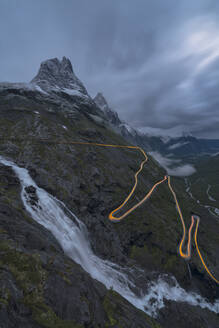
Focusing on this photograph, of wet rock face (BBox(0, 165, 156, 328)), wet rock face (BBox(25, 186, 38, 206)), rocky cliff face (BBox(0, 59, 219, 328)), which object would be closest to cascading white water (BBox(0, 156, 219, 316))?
wet rock face (BBox(25, 186, 38, 206))

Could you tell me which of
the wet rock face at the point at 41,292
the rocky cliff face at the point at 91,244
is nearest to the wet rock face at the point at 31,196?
the rocky cliff face at the point at 91,244

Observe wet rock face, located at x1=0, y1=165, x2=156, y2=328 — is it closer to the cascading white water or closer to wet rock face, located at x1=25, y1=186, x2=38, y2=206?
the cascading white water

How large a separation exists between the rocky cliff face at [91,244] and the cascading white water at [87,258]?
2.86ft

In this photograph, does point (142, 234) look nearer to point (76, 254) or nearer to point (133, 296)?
point (133, 296)

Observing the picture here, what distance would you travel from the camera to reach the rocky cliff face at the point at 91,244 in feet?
37.4

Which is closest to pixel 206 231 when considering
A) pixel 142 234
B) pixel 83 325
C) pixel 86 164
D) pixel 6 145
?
pixel 142 234

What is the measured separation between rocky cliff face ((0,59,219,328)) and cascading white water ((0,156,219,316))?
0.87 meters

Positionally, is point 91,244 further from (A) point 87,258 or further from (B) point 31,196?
(B) point 31,196

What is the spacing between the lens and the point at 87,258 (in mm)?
28297

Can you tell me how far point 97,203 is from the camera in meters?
46.1

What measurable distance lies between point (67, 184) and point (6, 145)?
87.0 feet

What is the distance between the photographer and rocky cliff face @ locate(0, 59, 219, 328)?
11398 mm

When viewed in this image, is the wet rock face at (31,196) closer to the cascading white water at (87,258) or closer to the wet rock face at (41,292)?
the cascading white water at (87,258)

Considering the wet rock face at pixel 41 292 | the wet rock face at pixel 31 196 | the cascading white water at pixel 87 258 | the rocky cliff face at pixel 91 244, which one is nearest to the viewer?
the wet rock face at pixel 41 292
